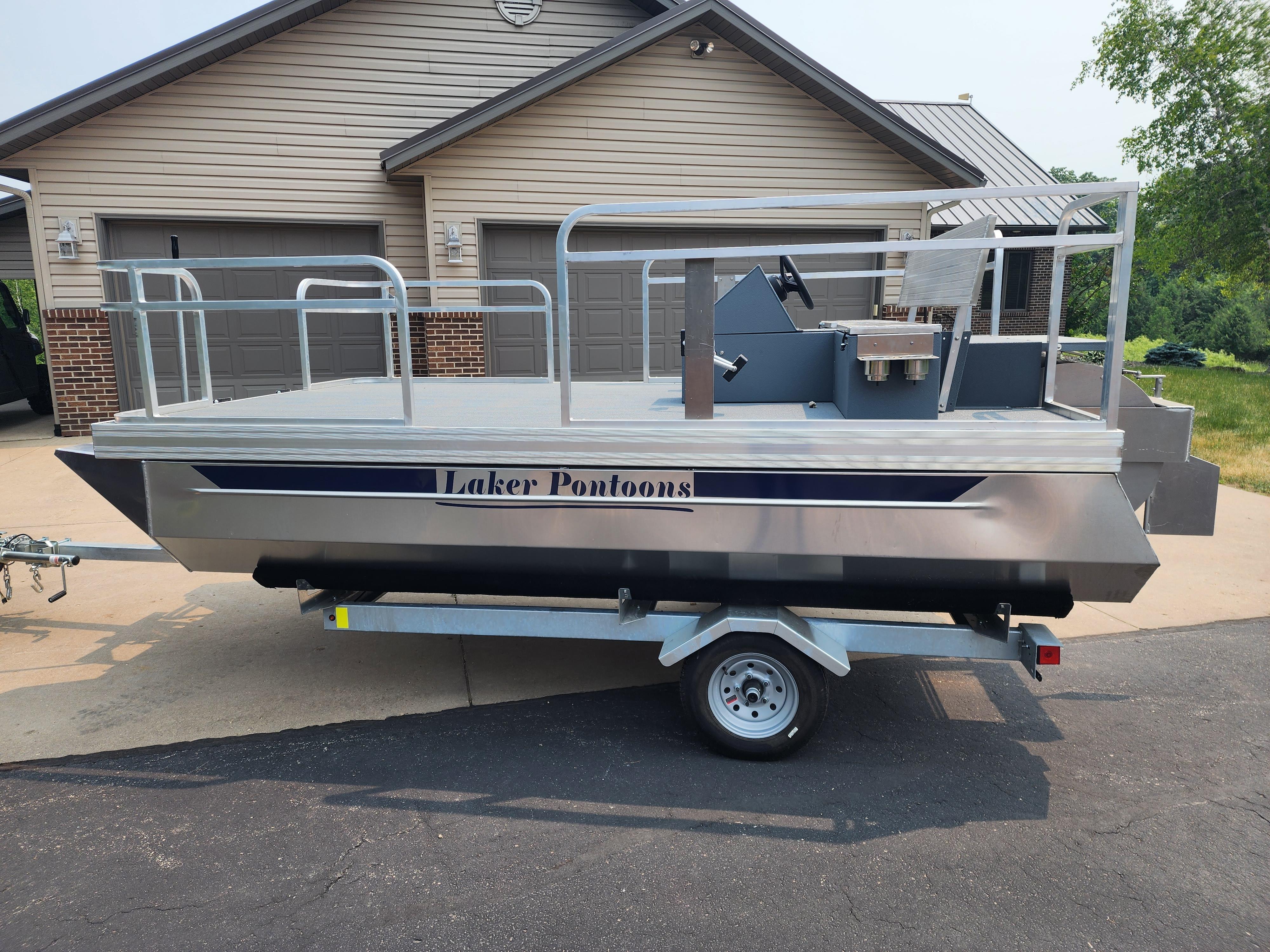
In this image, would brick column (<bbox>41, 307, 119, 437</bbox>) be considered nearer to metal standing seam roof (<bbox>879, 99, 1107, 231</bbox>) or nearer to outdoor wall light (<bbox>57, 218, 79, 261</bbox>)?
outdoor wall light (<bbox>57, 218, 79, 261</bbox>)

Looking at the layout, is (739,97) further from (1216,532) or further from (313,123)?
(1216,532)

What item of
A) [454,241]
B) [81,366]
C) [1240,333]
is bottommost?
[1240,333]

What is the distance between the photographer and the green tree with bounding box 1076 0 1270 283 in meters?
24.0

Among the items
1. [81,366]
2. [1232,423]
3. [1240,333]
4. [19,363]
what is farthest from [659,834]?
[1240,333]

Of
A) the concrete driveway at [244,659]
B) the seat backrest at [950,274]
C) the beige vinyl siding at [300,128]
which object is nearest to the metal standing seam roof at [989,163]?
the beige vinyl siding at [300,128]

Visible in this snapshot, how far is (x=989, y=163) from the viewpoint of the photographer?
16203 millimetres

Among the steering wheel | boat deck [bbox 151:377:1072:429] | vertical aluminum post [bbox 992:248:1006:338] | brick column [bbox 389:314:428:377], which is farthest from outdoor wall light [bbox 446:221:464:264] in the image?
vertical aluminum post [bbox 992:248:1006:338]

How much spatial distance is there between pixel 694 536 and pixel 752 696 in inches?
30.4

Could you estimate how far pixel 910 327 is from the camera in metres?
3.39

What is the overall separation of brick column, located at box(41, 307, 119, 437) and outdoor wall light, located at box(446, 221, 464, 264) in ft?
14.0

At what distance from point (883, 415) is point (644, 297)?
7.17 ft

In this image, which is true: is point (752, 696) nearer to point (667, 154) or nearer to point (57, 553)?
point (57, 553)

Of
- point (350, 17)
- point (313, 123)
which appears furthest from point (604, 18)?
point (313, 123)

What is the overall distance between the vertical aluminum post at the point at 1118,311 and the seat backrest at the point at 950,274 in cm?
47
